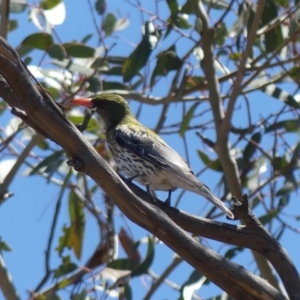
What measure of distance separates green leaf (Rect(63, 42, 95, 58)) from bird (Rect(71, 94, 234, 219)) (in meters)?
0.22

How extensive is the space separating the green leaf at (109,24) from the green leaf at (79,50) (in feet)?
0.76

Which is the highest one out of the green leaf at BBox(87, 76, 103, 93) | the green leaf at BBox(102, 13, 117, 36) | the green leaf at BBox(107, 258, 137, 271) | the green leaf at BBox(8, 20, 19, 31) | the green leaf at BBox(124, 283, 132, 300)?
the green leaf at BBox(102, 13, 117, 36)

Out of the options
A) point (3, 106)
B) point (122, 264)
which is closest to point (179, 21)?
point (3, 106)

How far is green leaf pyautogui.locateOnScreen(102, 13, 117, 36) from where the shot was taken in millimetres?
4695

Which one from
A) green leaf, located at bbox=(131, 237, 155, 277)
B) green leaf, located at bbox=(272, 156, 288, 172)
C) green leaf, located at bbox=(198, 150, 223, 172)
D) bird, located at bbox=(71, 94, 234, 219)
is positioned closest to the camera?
bird, located at bbox=(71, 94, 234, 219)

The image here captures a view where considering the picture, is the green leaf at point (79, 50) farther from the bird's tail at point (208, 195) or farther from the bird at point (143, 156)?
the bird's tail at point (208, 195)

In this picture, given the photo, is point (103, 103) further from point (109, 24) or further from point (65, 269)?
point (65, 269)

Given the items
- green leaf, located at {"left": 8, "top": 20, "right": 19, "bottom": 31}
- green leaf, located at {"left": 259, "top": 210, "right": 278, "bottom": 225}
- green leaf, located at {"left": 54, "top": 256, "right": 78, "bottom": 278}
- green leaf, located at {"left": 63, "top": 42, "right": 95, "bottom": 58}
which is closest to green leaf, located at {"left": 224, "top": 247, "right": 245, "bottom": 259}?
green leaf, located at {"left": 259, "top": 210, "right": 278, "bottom": 225}

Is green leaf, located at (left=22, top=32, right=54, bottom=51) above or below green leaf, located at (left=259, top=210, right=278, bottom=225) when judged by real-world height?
above

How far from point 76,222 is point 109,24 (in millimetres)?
1022

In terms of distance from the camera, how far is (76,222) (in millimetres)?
4664

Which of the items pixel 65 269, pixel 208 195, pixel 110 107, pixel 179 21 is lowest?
pixel 65 269

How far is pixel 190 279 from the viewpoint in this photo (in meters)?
4.00

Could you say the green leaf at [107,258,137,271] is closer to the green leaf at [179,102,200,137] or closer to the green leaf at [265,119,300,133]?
the green leaf at [179,102,200,137]
